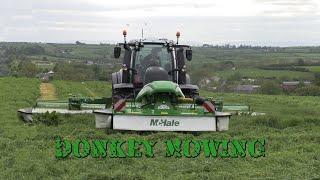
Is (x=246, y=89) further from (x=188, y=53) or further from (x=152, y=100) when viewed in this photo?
(x=152, y=100)

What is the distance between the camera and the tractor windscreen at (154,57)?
46.8ft

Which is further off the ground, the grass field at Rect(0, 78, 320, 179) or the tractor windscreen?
the tractor windscreen

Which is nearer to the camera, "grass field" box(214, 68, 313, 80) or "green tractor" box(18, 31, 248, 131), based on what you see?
"green tractor" box(18, 31, 248, 131)

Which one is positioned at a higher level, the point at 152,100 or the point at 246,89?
the point at 246,89

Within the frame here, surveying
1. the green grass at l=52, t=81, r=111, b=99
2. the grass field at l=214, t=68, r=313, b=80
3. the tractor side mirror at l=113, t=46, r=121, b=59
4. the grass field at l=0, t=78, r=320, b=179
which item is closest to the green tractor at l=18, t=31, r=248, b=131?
the tractor side mirror at l=113, t=46, r=121, b=59

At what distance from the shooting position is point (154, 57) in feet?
46.7

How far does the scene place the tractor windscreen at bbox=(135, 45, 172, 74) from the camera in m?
14.2

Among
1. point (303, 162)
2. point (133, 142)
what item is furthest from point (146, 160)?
point (303, 162)

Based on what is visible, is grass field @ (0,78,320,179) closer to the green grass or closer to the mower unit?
the mower unit

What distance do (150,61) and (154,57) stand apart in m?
0.16

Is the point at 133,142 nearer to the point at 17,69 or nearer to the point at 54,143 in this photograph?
the point at 54,143

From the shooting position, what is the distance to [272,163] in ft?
25.7

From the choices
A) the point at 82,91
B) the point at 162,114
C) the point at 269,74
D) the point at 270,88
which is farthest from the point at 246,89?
the point at 162,114

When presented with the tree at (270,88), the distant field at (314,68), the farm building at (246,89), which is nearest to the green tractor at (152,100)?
the tree at (270,88)
